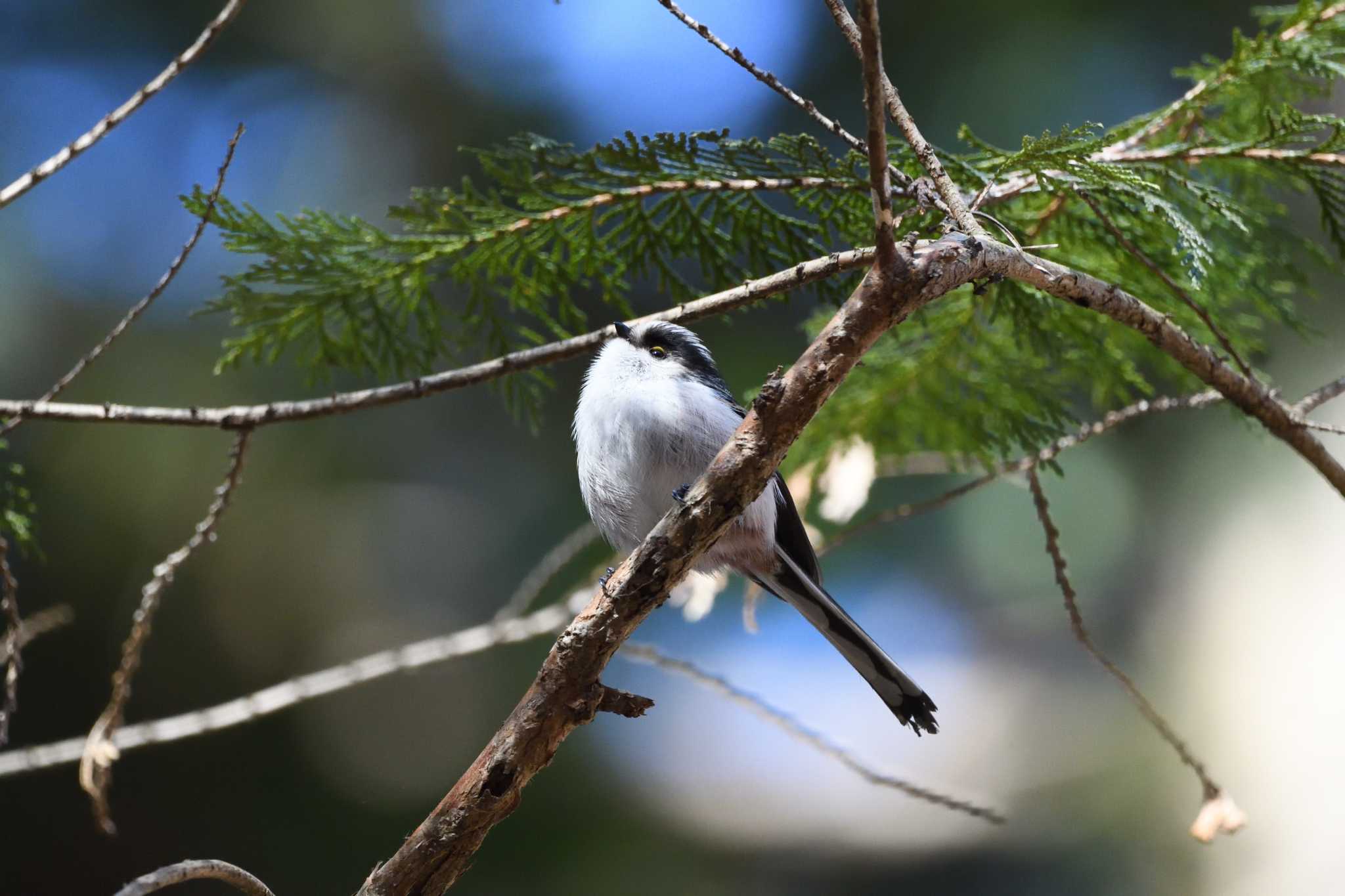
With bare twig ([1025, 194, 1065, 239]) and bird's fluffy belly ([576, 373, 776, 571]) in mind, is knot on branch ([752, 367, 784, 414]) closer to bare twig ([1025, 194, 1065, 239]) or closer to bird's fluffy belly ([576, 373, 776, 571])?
bird's fluffy belly ([576, 373, 776, 571])

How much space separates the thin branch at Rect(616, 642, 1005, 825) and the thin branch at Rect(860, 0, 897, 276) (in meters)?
1.06

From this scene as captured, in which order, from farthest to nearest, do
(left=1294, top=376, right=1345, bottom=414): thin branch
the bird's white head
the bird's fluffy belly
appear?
1. the bird's white head
2. the bird's fluffy belly
3. (left=1294, top=376, right=1345, bottom=414): thin branch

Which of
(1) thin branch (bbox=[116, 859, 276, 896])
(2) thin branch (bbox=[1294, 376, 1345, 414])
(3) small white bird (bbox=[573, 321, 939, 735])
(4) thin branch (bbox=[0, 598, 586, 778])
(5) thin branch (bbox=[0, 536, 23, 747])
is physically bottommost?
(1) thin branch (bbox=[116, 859, 276, 896])

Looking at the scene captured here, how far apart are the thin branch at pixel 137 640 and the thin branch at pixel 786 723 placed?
85 centimetres

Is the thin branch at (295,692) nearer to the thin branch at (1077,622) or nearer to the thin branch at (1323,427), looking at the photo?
the thin branch at (1077,622)

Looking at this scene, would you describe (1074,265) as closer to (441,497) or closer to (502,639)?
(502,639)

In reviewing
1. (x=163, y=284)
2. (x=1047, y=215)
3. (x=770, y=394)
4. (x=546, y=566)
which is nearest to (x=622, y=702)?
(x=770, y=394)

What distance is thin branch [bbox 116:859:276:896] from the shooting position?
3.29 ft

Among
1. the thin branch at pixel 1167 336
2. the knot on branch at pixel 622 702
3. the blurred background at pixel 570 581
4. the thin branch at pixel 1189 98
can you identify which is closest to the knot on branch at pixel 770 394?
the thin branch at pixel 1167 336

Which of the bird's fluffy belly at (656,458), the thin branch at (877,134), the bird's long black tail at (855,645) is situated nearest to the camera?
the thin branch at (877,134)

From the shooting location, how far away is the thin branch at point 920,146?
1262mm

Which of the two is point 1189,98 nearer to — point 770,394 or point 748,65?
point 748,65

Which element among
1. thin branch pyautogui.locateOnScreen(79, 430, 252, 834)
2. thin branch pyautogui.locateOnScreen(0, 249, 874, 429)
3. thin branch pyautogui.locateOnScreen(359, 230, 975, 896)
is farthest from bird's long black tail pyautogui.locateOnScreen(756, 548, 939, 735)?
thin branch pyautogui.locateOnScreen(79, 430, 252, 834)

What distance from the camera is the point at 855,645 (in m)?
1.85
